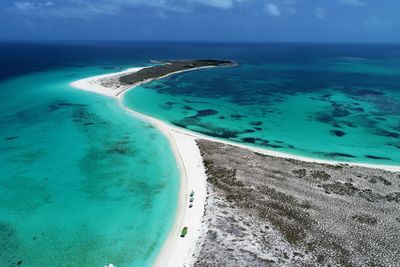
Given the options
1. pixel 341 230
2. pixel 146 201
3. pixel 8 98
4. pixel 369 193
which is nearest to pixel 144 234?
pixel 146 201

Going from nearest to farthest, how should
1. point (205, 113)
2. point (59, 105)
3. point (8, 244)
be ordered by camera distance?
point (8, 244) < point (205, 113) < point (59, 105)

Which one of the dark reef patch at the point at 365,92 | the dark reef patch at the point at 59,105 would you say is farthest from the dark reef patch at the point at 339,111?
the dark reef patch at the point at 59,105

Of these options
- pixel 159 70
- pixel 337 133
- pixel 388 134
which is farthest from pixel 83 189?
pixel 159 70

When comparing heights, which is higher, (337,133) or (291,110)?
(291,110)

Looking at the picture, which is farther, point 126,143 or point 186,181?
point 126,143

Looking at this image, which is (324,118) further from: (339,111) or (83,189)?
(83,189)

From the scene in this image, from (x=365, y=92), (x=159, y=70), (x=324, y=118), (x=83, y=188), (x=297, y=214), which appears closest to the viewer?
(x=297, y=214)

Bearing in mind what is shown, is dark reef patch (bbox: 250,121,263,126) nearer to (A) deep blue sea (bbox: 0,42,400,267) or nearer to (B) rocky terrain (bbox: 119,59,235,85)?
(A) deep blue sea (bbox: 0,42,400,267)
